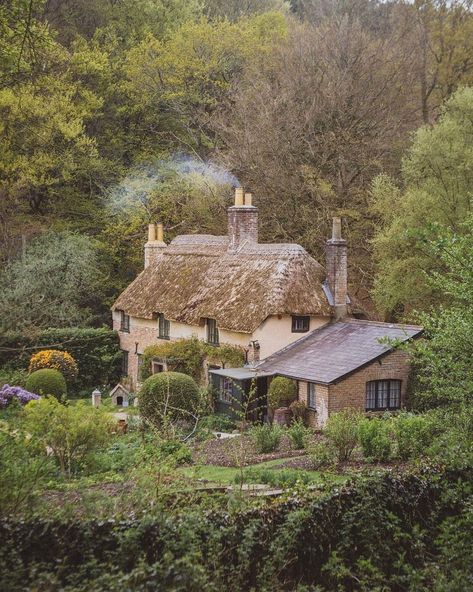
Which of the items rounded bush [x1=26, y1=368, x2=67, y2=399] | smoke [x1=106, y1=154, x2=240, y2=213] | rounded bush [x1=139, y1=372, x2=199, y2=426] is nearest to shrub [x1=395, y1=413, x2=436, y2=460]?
rounded bush [x1=139, y1=372, x2=199, y2=426]

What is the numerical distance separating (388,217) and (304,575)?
2121cm

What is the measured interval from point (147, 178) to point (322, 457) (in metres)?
26.4

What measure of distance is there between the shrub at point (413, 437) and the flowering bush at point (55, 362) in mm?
17593

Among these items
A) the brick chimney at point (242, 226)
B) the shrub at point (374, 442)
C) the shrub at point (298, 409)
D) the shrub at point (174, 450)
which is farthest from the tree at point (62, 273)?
the shrub at point (374, 442)

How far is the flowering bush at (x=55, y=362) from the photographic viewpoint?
107 ft

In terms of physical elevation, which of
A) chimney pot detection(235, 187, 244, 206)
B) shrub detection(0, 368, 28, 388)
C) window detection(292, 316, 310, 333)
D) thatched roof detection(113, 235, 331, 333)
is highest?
chimney pot detection(235, 187, 244, 206)

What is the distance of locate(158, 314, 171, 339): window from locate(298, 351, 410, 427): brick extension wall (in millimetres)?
8873

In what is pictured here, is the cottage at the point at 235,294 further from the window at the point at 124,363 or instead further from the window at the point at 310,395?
the window at the point at 310,395

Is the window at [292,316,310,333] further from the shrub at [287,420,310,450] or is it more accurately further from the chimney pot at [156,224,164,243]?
the chimney pot at [156,224,164,243]

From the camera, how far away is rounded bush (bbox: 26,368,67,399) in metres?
30.2

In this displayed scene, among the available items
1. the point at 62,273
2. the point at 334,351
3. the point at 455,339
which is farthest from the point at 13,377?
the point at 455,339

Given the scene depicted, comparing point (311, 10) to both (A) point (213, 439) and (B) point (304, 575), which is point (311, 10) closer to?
(A) point (213, 439)

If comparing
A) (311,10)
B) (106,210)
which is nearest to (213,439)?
(106,210)

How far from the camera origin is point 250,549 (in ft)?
34.2
